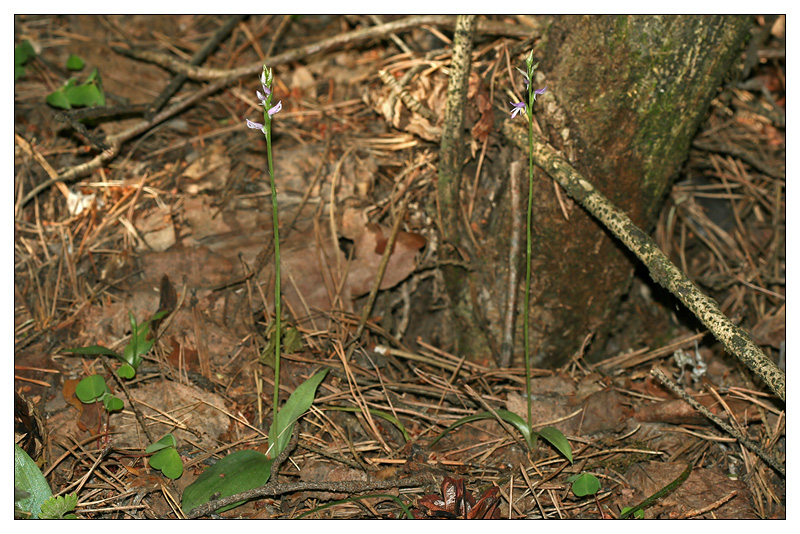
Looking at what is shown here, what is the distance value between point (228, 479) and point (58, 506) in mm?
470

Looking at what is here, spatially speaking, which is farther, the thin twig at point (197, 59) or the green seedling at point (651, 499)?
the thin twig at point (197, 59)

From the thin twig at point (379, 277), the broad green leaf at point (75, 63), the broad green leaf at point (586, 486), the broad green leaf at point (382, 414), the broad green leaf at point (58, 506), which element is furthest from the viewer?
the broad green leaf at point (75, 63)

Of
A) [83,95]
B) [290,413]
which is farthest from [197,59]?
[290,413]

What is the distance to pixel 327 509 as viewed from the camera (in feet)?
5.91

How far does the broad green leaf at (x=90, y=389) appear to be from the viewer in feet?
6.67

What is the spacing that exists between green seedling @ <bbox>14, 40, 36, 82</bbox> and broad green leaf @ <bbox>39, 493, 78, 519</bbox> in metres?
2.15

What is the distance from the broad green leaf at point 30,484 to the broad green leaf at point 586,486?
5.17ft

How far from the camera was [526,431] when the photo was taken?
200 cm

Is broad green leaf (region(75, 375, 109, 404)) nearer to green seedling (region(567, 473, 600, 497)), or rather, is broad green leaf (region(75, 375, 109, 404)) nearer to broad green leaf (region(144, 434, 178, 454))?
broad green leaf (region(144, 434, 178, 454))

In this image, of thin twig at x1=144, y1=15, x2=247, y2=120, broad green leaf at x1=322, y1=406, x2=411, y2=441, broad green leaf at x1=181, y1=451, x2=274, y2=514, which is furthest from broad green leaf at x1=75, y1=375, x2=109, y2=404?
thin twig at x1=144, y1=15, x2=247, y2=120

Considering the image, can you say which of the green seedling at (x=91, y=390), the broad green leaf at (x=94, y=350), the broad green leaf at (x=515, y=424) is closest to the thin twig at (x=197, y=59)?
the broad green leaf at (x=94, y=350)

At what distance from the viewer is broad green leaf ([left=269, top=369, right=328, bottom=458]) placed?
6.24ft

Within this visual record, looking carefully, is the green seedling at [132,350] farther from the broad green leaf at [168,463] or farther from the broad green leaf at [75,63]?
the broad green leaf at [75,63]

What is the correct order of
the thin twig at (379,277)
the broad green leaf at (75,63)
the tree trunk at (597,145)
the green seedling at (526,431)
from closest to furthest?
the green seedling at (526,431) < the tree trunk at (597,145) < the thin twig at (379,277) < the broad green leaf at (75,63)
